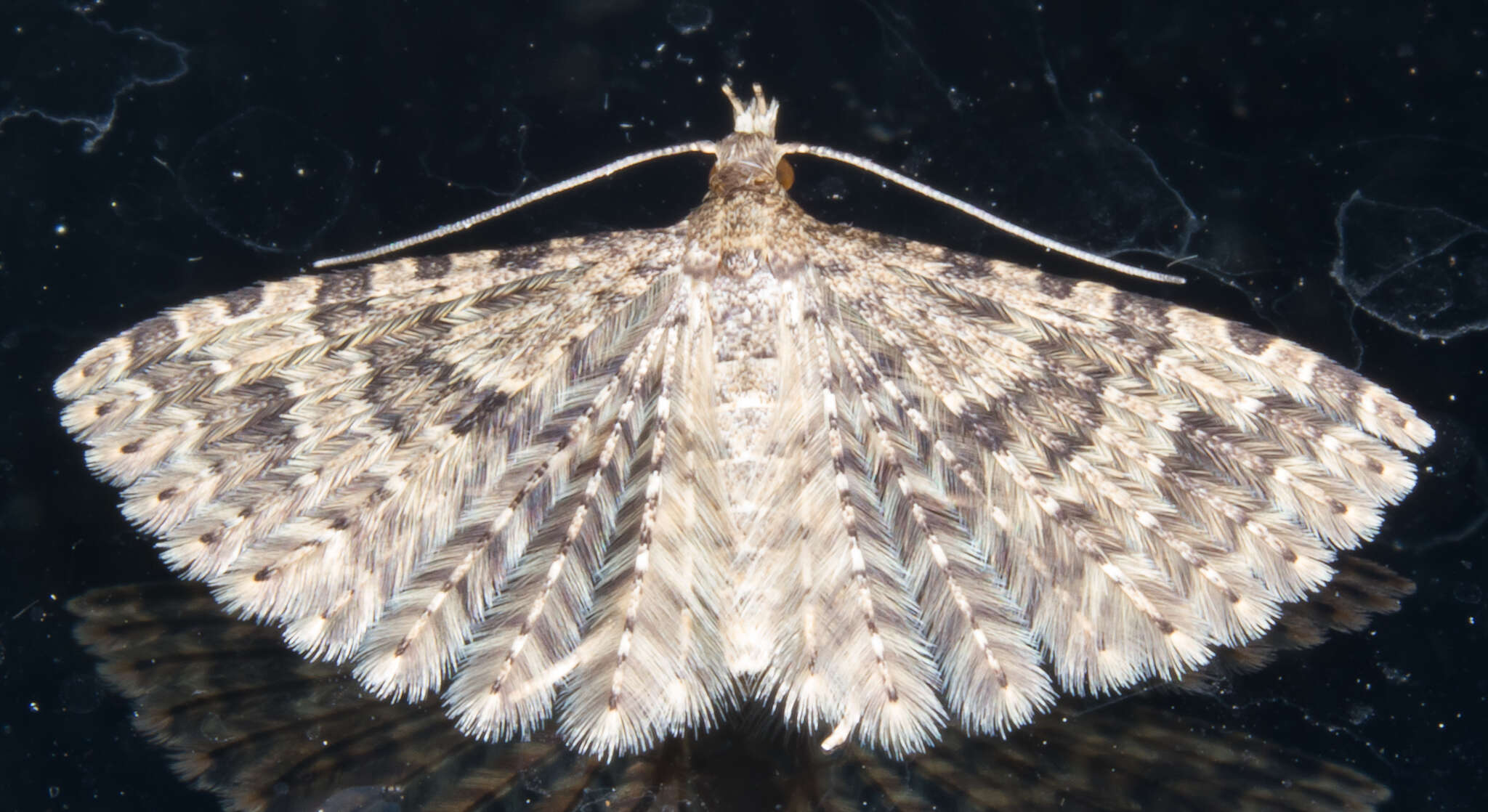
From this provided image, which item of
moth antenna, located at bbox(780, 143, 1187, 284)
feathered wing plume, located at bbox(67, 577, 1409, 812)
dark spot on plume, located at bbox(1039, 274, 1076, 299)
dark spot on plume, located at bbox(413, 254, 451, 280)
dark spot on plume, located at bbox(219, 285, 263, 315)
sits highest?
moth antenna, located at bbox(780, 143, 1187, 284)

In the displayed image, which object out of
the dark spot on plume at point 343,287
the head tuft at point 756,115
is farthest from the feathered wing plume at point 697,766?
the head tuft at point 756,115

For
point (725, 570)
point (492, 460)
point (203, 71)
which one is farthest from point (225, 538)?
point (203, 71)

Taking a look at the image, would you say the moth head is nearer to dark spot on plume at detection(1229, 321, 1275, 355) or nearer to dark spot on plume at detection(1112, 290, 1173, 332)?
dark spot on plume at detection(1112, 290, 1173, 332)

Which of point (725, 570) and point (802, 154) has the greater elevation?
point (802, 154)

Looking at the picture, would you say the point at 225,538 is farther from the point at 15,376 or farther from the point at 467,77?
the point at 467,77

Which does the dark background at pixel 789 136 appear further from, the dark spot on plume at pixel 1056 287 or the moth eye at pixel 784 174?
the dark spot on plume at pixel 1056 287

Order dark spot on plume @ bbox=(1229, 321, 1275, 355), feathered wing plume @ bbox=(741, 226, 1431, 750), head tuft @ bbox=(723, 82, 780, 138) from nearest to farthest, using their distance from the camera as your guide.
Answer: feathered wing plume @ bbox=(741, 226, 1431, 750), dark spot on plume @ bbox=(1229, 321, 1275, 355), head tuft @ bbox=(723, 82, 780, 138)

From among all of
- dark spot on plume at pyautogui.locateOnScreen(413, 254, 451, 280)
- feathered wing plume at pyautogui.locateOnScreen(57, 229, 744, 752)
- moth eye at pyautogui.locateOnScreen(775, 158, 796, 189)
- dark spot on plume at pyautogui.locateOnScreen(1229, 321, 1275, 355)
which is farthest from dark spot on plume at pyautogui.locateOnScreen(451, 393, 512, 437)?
dark spot on plume at pyautogui.locateOnScreen(1229, 321, 1275, 355)
